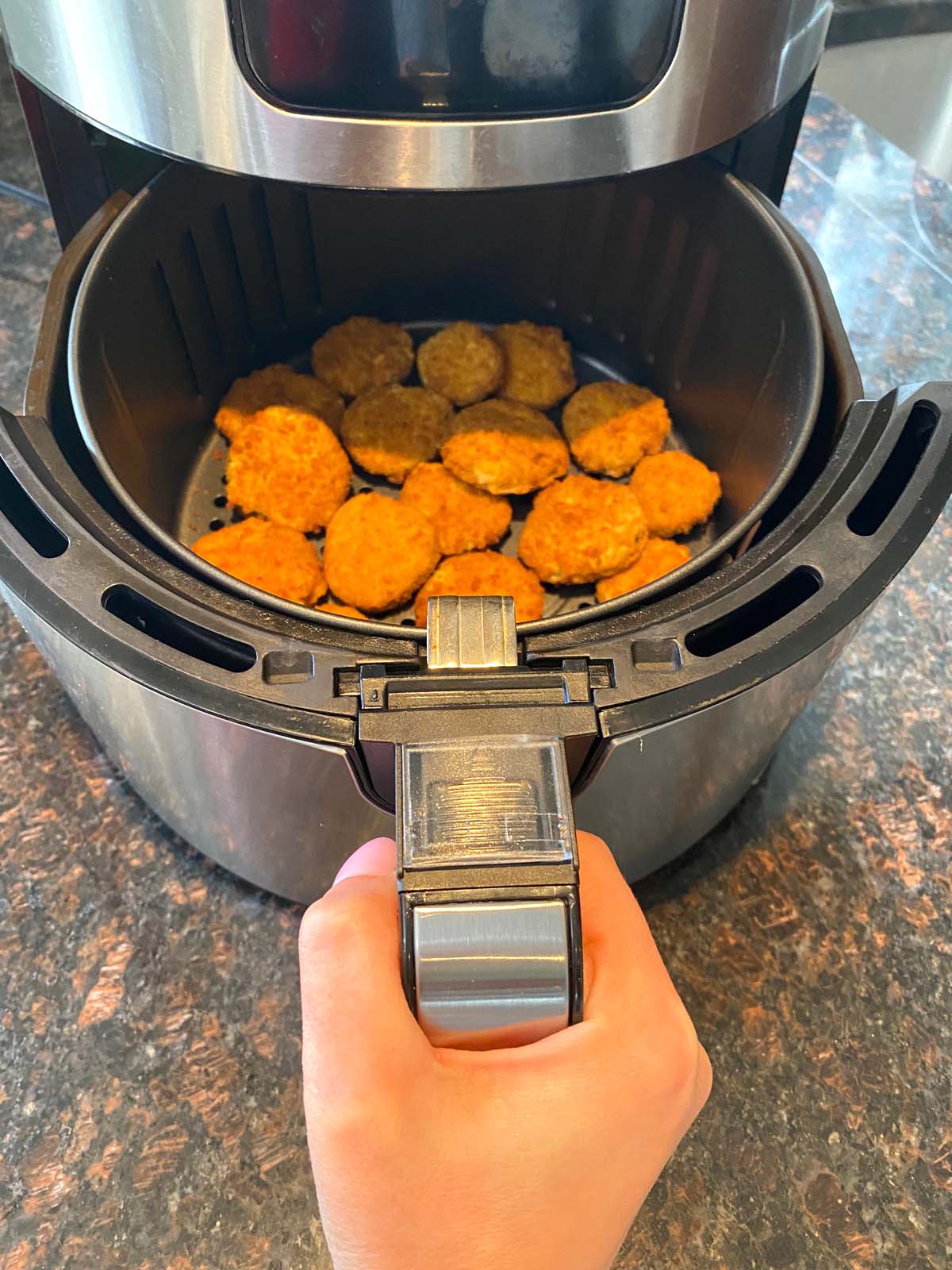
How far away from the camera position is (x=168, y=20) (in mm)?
484

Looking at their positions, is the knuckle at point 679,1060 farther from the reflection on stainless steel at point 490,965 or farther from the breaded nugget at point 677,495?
the breaded nugget at point 677,495

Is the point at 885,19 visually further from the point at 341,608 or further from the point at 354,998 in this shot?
the point at 354,998

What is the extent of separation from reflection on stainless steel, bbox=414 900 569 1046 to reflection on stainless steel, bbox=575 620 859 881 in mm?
117

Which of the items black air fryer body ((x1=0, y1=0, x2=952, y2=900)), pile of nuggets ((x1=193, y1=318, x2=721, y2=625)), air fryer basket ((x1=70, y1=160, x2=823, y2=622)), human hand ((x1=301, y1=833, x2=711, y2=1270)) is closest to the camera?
human hand ((x1=301, y1=833, x2=711, y2=1270))

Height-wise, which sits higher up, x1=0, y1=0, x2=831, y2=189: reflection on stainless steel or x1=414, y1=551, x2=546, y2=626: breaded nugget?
x1=0, y1=0, x2=831, y2=189: reflection on stainless steel

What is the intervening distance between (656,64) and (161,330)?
0.47m

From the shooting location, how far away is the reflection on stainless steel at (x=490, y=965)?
1.30 ft

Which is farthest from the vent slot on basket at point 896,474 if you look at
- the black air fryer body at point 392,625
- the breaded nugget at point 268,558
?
the breaded nugget at point 268,558

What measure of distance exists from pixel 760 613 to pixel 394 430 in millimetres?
481

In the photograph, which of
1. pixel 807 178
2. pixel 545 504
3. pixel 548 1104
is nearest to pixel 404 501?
pixel 545 504

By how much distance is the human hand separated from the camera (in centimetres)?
38

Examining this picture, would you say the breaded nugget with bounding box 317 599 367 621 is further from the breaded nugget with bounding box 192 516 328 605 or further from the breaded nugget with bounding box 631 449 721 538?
the breaded nugget with bounding box 631 449 721 538

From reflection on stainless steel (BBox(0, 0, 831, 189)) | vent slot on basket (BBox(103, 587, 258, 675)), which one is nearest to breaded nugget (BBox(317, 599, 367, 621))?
vent slot on basket (BBox(103, 587, 258, 675))

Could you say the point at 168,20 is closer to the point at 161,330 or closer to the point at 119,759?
the point at 161,330
